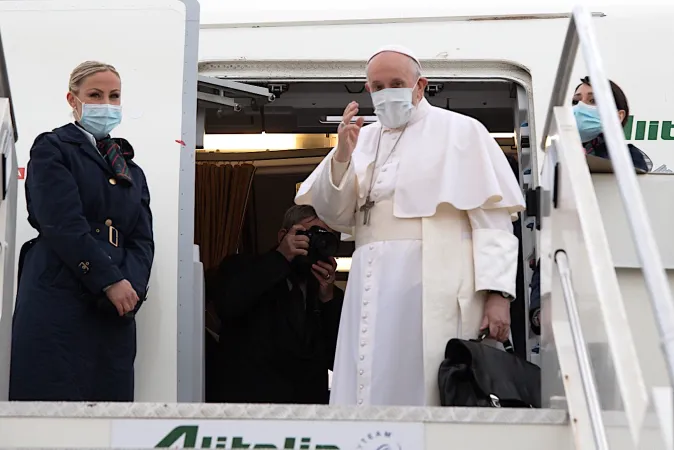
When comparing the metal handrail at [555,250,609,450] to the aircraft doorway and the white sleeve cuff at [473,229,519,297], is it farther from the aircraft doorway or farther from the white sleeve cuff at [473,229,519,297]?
the aircraft doorway

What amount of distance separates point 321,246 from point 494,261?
121cm

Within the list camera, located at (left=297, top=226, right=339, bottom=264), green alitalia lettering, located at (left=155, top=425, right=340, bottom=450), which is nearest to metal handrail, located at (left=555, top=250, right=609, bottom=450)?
green alitalia lettering, located at (left=155, top=425, right=340, bottom=450)

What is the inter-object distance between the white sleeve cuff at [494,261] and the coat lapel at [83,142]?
137 cm

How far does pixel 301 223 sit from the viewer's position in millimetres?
5586

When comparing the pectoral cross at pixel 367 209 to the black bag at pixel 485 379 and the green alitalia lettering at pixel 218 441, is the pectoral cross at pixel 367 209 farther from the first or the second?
the green alitalia lettering at pixel 218 441

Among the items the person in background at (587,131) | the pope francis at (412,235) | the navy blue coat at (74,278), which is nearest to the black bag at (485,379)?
the pope francis at (412,235)

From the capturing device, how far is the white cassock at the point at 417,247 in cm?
436

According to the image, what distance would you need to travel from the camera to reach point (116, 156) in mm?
4594

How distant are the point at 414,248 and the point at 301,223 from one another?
3.85ft

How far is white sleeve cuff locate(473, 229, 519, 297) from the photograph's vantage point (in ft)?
14.2

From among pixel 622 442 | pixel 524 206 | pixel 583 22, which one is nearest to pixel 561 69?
pixel 583 22

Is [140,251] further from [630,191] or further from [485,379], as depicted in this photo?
[630,191]

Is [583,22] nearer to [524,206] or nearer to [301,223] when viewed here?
[524,206]

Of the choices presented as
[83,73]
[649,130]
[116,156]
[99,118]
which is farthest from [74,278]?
[649,130]
